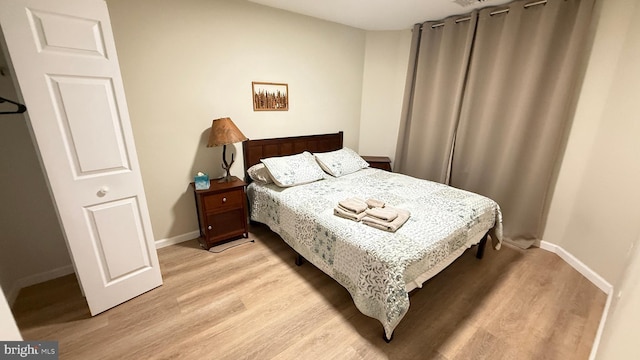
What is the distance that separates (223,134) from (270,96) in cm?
84

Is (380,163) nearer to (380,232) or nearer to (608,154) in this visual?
(380,232)

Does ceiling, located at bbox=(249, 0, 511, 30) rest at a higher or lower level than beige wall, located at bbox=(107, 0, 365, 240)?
higher

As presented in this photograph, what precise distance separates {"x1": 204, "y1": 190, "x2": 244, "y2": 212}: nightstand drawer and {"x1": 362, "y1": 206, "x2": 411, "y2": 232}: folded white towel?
4.47ft

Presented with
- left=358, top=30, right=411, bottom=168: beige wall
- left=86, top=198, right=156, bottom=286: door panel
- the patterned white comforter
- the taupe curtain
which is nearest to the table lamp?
the patterned white comforter

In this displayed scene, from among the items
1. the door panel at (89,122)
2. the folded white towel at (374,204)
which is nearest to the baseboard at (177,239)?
the door panel at (89,122)

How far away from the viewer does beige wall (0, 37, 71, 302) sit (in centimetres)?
179

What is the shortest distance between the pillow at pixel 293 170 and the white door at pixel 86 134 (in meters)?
1.19

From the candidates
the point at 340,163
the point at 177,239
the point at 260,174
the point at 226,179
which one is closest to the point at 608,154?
the point at 340,163

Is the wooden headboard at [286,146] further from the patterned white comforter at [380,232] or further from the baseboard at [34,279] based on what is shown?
the baseboard at [34,279]

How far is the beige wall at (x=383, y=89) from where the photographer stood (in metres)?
3.54

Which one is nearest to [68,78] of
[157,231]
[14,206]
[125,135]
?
[125,135]

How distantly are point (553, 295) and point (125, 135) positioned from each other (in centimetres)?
344

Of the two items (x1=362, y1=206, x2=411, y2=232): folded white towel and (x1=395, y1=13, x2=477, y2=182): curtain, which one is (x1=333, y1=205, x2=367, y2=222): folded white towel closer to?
(x1=362, y1=206, x2=411, y2=232): folded white towel

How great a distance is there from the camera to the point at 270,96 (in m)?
2.92
